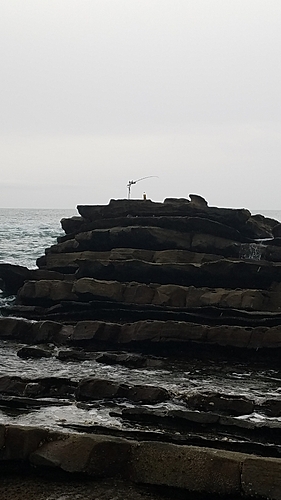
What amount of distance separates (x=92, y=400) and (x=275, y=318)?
10081 millimetres

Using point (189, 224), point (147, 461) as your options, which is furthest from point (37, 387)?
point (189, 224)

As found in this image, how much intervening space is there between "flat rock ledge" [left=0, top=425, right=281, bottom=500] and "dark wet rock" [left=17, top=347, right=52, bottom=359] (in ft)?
36.0

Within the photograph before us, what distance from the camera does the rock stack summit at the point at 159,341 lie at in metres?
11.5

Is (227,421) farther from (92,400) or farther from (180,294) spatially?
(180,294)

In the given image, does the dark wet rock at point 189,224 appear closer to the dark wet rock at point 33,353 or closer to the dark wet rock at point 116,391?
the dark wet rock at point 33,353

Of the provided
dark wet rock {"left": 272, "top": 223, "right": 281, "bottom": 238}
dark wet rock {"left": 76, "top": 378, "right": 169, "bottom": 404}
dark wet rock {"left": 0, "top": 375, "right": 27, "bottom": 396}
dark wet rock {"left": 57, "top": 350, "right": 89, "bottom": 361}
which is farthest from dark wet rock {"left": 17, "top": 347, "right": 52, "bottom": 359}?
dark wet rock {"left": 272, "top": 223, "right": 281, "bottom": 238}

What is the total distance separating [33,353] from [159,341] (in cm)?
481

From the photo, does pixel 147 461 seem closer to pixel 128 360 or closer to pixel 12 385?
pixel 12 385

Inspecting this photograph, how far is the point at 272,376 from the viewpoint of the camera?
20.6 metres

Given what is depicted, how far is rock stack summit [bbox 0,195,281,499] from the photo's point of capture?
11.5 metres

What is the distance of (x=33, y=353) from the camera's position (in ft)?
76.2

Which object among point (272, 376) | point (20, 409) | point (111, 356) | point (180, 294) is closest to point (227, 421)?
point (20, 409)

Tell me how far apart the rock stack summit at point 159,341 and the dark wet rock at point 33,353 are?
5 cm

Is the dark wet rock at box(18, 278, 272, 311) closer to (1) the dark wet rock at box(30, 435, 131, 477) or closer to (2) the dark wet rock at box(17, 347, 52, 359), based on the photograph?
(2) the dark wet rock at box(17, 347, 52, 359)
